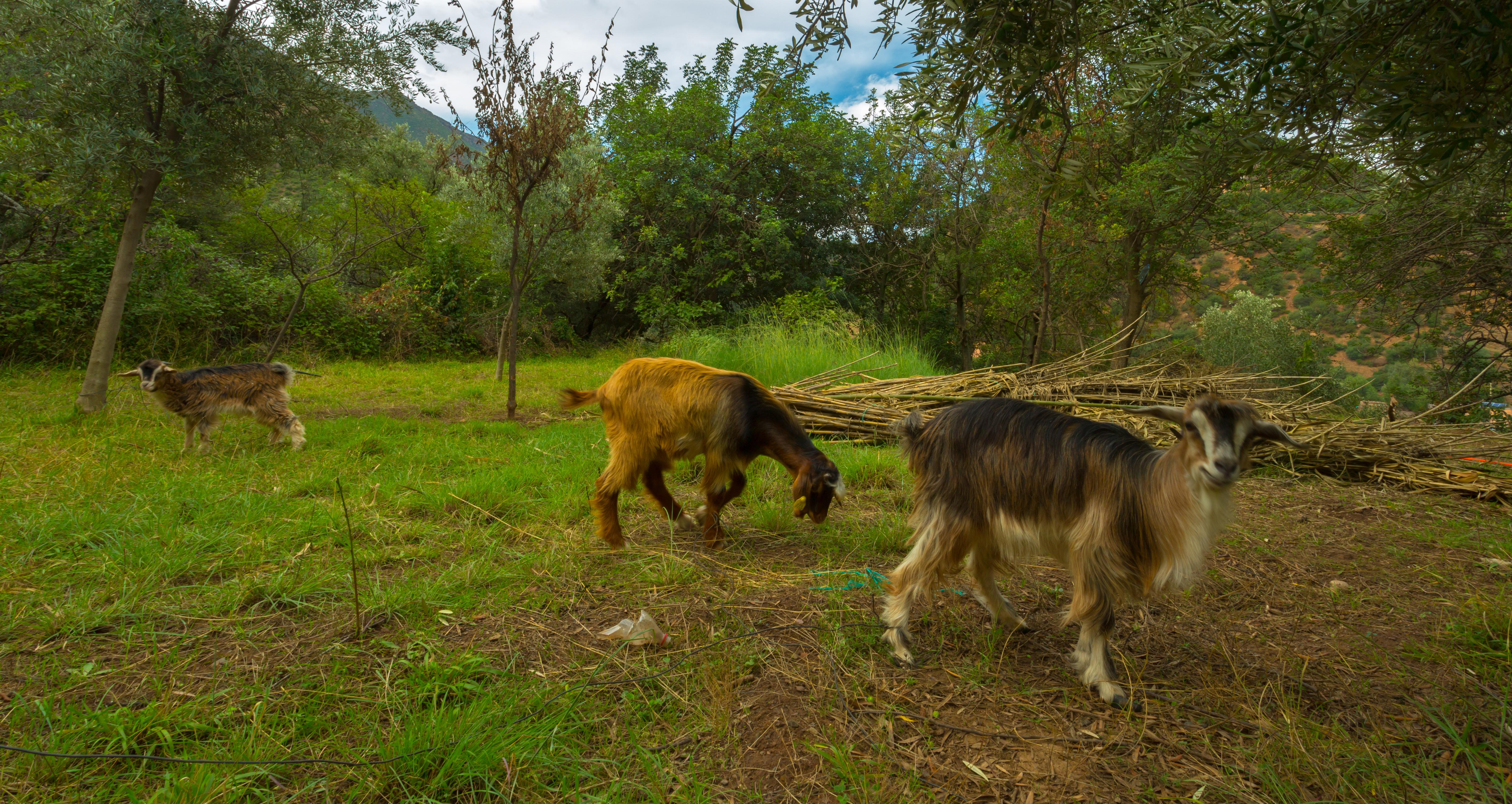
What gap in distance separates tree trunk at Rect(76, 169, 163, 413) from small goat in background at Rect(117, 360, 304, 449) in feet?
2.72

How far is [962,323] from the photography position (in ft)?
63.9

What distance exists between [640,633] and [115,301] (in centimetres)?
826

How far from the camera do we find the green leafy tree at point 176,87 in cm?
593

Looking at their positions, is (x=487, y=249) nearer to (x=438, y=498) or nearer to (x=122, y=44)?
(x=122, y=44)

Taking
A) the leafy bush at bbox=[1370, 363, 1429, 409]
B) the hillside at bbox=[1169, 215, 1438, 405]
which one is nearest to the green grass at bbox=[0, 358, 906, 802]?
the hillside at bbox=[1169, 215, 1438, 405]

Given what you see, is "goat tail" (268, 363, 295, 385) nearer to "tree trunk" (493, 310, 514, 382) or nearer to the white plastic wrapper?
"tree trunk" (493, 310, 514, 382)

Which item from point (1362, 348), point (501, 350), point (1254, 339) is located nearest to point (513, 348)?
point (501, 350)

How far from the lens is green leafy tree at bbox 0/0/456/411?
5926 mm

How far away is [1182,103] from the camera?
3.35 meters

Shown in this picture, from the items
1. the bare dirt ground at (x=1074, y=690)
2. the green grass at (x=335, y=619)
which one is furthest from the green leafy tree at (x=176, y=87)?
the bare dirt ground at (x=1074, y=690)

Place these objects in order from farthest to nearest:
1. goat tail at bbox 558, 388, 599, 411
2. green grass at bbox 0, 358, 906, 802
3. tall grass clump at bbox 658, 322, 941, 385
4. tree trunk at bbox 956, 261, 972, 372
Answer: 1. tree trunk at bbox 956, 261, 972, 372
2. tall grass clump at bbox 658, 322, 941, 385
3. goat tail at bbox 558, 388, 599, 411
4. green grass at bbox 0, 358, 906, 802

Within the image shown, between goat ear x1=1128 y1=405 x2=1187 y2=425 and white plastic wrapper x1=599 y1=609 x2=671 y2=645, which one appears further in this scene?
white plastic wrapper x1=599 y1=609 x2=671 y2=645

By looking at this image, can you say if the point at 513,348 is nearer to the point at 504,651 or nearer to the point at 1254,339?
the point at 504,651

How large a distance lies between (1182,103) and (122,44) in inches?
349
